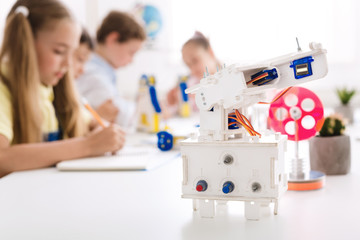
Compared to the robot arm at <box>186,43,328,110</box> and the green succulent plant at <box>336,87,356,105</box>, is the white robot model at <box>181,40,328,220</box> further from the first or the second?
the green succulent plant at <box>336,87,356,105</box>

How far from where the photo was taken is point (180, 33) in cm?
316

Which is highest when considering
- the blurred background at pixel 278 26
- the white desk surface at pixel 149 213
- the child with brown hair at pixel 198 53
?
the blurred background at pixel 278 26

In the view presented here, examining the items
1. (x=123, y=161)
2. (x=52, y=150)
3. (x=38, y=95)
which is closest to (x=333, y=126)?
(x=123, y=161)

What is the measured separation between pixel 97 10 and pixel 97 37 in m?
1.03

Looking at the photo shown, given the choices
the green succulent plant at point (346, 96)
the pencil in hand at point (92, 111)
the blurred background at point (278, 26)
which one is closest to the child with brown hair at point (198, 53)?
the pencil in hand at point (92, 111)

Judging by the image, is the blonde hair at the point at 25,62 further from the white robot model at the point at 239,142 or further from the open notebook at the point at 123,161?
the white robot model at the point at 239,142

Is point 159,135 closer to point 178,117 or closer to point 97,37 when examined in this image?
point 178,117

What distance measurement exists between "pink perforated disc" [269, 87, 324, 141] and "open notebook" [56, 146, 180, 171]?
32 centimetres

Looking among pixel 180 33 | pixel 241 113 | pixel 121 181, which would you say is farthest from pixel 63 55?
pixel 180 33

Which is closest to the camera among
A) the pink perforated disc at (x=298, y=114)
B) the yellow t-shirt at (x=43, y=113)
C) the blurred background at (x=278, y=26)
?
the pink perforated disc at (x=298, y=114)

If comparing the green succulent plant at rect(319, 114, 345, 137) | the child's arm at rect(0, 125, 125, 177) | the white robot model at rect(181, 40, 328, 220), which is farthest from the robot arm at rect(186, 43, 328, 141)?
the child's arm at rect(0, 125, 125, 177)

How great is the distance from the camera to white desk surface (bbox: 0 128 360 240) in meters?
0.51

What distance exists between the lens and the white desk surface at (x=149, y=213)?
1.68 ft

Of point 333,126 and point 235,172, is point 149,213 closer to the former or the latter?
point 235,172
